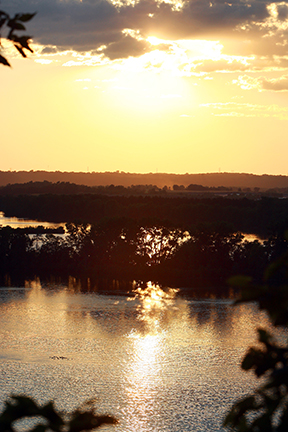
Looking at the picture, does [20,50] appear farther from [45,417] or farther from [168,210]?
[168,210]

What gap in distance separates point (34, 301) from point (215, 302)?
2000cm

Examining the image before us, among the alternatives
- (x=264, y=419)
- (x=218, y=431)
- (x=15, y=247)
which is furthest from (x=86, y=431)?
(x=15, y=247)

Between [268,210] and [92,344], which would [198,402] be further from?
[268,210]

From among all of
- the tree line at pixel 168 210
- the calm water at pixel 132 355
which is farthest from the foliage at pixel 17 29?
the tree line at pixel 168 210

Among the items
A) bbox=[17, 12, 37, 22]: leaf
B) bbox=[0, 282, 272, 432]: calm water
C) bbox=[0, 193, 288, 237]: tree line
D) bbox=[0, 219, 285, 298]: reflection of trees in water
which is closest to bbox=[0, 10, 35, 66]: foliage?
bbox=[17, 12, 37, 22]: leaf

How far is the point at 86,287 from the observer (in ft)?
231

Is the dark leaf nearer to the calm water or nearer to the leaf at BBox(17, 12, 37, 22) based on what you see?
the leaf at BBox(17, 12, 37, 22)

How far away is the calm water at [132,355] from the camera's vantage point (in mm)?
33500

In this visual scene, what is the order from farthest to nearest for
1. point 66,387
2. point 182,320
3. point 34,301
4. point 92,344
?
1. point 34,301
2. point 182,320
3. point 92,344
4. point 66,387

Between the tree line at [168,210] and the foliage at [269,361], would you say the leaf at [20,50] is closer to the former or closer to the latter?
the foliage at [269,361]

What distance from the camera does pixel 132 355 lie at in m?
43.4

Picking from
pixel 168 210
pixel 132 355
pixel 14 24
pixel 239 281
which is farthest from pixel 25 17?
pixel 168 210

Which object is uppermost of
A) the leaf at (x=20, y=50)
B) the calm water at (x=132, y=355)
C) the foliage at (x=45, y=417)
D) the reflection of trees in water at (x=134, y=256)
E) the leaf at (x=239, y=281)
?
the leaf at (x=20, y=50)

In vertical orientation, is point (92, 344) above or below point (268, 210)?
below
